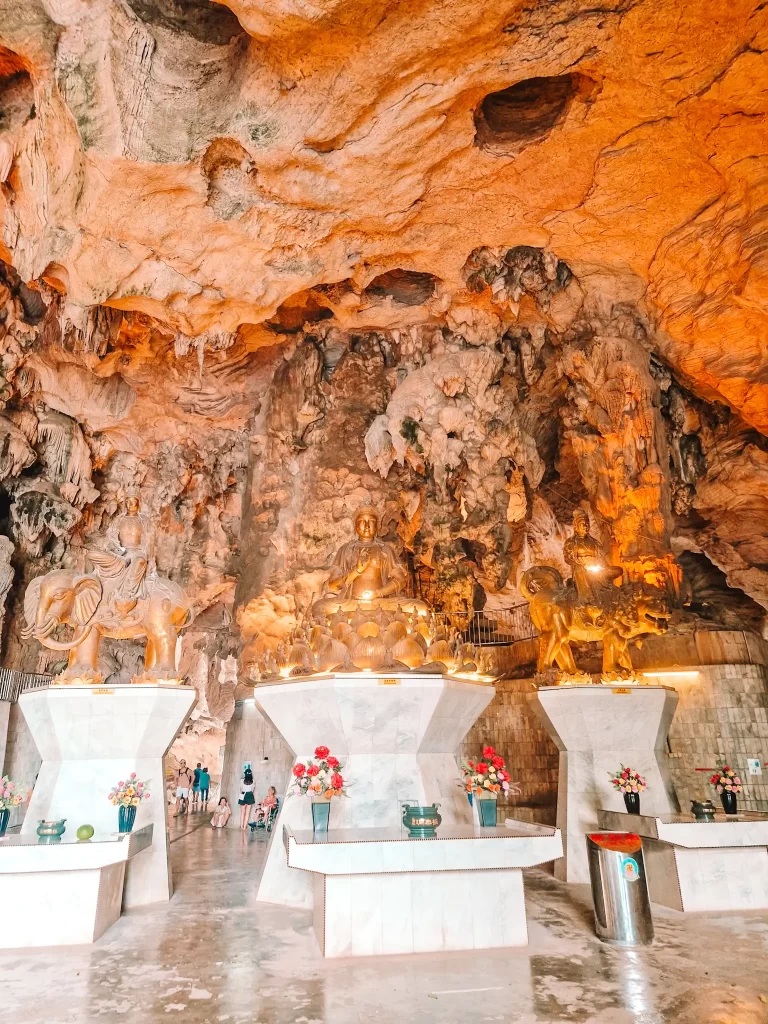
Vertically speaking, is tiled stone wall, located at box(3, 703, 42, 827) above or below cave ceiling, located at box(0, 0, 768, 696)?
below

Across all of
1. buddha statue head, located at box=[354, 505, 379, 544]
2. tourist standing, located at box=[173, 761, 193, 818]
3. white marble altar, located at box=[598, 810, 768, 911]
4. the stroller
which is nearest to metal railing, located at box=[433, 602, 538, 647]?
the stroller

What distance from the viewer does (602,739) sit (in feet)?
24.0

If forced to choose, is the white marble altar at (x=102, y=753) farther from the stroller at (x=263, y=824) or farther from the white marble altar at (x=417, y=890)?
the stroller at (x=263, y=824)

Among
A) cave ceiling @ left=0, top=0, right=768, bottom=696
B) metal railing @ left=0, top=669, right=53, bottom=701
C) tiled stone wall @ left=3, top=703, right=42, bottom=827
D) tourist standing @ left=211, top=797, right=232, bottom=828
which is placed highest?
cave ceiling @ left=0, top=0, right=768, bottom=696

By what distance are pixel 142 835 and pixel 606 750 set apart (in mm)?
5007

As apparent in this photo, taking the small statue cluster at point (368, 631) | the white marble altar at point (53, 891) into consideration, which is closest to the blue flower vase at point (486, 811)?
the small statue cluster at point (368, 631)

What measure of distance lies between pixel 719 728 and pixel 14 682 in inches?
425

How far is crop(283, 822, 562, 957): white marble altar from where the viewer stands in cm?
441

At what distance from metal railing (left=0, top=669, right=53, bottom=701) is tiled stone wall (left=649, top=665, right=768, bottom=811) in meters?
9.48

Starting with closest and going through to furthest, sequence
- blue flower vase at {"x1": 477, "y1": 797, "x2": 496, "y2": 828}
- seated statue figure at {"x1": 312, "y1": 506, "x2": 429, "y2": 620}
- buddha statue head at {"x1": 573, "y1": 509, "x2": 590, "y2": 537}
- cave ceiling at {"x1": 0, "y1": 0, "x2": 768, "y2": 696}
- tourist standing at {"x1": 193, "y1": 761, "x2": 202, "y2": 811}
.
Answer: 1. blue flower vase at {"x1": 477, "y1": 797, "x2": 496, "y2": 828}
2. cave ceiling at {"x1": 0, "y1": 0, "x2": 768, "y2": 696}
3. seated statue figure at {"x1": 312, "y1": 506, "x2": 429, "y2": 620}
4. buddha statue head at {"x1": 573, "y1": 509, "x2": 590, "y2": 537}
5. tourist standing at {"x1": 193, "y1": 761, "x2": 202, "y2": 811}

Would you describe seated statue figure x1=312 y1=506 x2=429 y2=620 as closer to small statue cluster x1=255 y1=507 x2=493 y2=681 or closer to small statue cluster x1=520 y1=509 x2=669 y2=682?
small statue cluster x1=255 y1=507 x2=493 y2=681

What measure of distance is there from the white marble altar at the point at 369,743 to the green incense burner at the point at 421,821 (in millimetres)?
653

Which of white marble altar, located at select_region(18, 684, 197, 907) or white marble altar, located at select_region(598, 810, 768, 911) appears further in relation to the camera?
white marble altar, located at select_region(18, 684, 197, 907)

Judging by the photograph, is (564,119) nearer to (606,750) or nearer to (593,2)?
(593,2)
